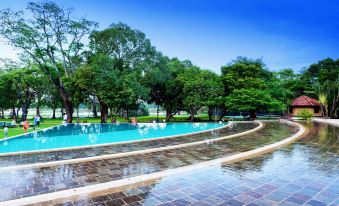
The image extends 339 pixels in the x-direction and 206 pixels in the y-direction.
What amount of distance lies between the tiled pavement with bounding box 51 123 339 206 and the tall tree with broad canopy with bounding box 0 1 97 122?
27976mm

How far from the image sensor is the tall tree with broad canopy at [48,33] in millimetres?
26672

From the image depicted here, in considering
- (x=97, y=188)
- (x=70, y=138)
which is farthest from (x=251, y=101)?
(x=97, y=188)

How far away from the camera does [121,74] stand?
27.6 meters

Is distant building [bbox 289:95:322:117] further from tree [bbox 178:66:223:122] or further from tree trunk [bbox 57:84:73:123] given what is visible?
tree trunk [bbox 57:84:73:123]

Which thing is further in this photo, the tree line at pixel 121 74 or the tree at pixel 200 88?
the tree at pixel 200 88

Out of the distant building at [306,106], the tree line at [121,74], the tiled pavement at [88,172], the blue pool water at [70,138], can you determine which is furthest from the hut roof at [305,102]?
the tiled pavement at [88,172]

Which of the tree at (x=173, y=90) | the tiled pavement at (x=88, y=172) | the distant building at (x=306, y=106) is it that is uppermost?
the tree at (x=173, y=90)

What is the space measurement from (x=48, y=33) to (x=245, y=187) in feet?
101

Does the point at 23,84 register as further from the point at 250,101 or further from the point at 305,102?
the point at 305,102

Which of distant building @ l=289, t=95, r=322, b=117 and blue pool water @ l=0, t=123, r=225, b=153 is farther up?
distant building @ l=289, t=95, r=322, b=117

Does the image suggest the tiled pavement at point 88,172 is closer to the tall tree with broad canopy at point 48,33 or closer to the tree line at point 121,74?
the tree line at point 121,74

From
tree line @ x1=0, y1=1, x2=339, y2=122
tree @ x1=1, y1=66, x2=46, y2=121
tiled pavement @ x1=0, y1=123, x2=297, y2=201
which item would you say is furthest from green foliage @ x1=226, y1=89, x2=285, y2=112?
tree @ x1=1, y1=66, x2=46, y2=121

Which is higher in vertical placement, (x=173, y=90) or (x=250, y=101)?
(x=173, y=90)

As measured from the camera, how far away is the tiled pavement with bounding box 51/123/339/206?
13.7 feet
